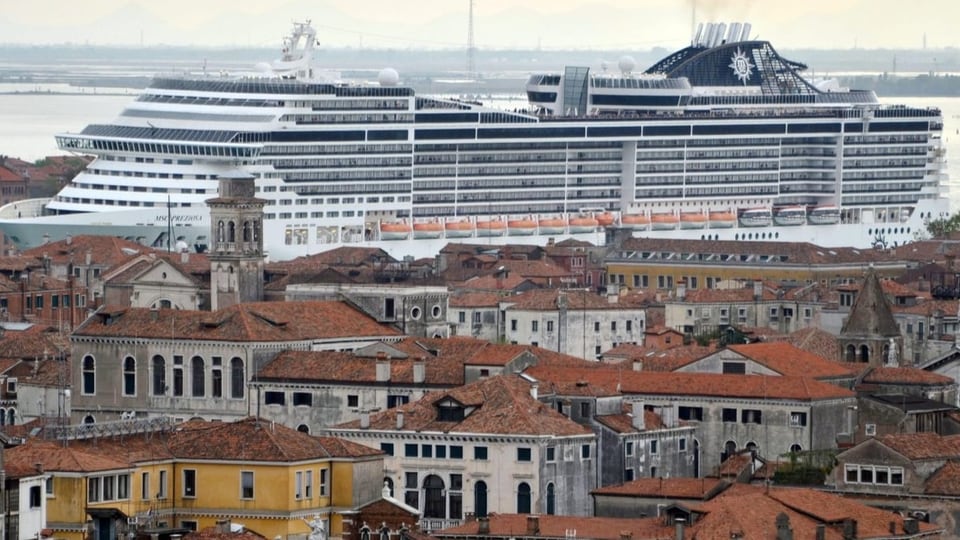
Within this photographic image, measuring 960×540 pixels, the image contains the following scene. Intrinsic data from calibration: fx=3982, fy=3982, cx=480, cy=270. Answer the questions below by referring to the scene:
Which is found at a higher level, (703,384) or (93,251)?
(703,384)

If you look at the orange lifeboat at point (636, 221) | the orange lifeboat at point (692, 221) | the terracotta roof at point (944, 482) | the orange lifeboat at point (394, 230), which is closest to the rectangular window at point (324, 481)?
the terracotta roof at point (944, 482)

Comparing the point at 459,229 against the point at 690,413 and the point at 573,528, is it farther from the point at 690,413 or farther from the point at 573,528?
the point at 573,528

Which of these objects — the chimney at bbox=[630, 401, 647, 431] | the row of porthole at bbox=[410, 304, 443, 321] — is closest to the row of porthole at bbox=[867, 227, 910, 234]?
the row of porthole at bbox=[410, 304, 443, 321]

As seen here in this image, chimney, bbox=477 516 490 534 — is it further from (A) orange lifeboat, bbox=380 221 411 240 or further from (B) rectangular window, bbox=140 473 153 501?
(A) orange lifeboat, bbox=380 221 411 240

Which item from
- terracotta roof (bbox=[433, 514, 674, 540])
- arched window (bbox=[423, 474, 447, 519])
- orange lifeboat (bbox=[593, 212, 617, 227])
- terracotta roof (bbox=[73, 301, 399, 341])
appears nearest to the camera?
terracotta roof (bbox=[433, 514, 674, 540])

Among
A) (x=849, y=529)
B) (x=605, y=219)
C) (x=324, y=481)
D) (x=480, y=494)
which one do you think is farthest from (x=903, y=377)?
(x=605, y=219)

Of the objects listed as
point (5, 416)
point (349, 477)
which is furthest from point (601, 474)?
point (5, 416)
